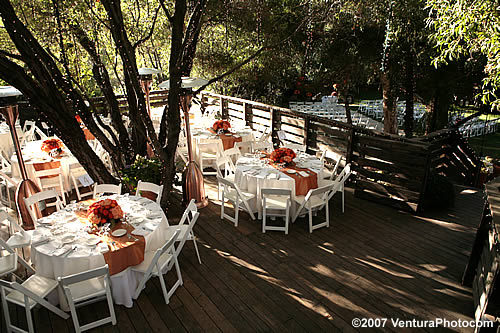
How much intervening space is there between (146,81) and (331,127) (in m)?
4.05

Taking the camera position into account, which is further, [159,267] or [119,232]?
[119,232]

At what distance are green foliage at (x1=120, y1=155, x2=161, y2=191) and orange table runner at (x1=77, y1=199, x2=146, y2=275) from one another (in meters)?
2.05

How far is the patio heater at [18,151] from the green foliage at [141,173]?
1.34 meters

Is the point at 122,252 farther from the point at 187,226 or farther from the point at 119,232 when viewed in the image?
the point at 187,226

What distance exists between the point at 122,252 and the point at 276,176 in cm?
275

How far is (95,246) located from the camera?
146 inches

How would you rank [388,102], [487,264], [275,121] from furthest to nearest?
[275,121], [388,102], [487,264]

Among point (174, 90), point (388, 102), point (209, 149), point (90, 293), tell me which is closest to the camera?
point (90, 293)

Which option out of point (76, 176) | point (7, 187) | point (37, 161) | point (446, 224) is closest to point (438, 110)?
point (446, 224)

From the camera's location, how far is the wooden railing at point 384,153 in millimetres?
5828

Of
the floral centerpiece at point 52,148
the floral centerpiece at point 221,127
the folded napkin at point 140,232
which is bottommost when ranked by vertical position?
the folded napkin at point 140,232

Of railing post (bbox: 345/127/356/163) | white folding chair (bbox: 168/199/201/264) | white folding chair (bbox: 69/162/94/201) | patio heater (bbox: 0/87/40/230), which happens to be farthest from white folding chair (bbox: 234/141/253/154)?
patio heater (bbox: 0/87/40/230)

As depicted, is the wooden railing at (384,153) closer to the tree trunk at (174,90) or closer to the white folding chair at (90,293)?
the tree trunk at (174,90)

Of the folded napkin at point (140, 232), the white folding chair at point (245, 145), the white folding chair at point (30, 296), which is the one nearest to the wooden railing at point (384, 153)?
the white folding chair at point (245, 145)
